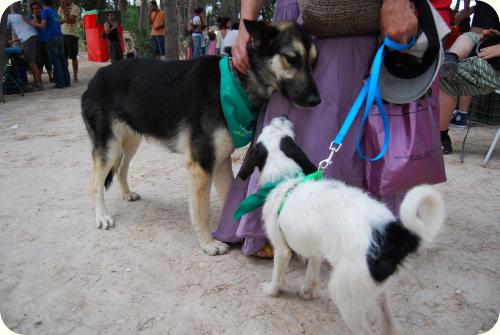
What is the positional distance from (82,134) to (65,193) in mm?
2703

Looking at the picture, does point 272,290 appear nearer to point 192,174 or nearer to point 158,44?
point 192,174

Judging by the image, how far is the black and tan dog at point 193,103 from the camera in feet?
8.65

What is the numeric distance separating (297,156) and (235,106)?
800 mm

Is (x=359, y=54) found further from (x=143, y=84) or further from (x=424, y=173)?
(x=143, y=84)

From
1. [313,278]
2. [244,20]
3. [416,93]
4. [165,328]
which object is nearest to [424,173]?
[416,93]

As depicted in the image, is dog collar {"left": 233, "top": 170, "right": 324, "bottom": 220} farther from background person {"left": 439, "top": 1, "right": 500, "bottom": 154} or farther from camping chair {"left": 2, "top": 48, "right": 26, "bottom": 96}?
→ camping chair {"left": 2, "top": 48, "right": 26, "bottom": 96}

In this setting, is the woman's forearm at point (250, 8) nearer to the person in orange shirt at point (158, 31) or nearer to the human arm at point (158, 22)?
the person in orange shirt at point (158, 31)

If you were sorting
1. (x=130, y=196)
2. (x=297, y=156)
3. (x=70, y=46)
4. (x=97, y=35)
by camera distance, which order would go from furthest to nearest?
(x=97, y=35) < (x=70, y=46) < (x=130, y=196) < (x=297, y=156)

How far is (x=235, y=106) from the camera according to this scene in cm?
284

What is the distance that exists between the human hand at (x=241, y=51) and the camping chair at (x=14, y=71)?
31.3 feet

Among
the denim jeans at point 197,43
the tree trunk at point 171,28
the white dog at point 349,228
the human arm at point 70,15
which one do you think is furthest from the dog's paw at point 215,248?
the denim jeans at point 197,43

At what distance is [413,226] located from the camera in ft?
5.67

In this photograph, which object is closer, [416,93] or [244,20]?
[416,93]

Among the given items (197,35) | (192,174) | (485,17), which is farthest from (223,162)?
(197,35)
